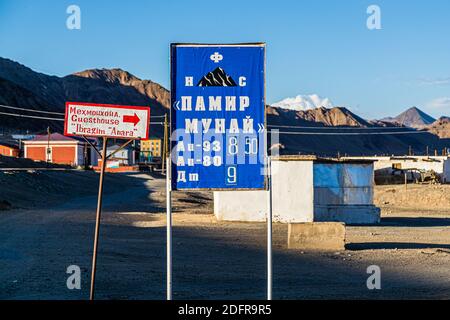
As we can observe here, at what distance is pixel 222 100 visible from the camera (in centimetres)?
825

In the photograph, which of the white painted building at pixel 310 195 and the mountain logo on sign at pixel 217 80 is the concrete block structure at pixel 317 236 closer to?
the white painted building at pixel 310 195

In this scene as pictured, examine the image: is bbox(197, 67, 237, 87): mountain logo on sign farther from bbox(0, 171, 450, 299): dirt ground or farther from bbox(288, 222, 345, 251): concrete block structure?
bbox(288, 222, 345, 251): concrete block structure

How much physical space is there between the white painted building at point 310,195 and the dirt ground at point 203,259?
0.97m

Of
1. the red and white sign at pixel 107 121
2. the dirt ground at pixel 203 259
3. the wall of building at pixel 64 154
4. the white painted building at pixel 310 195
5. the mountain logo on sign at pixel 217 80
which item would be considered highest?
the wall of building at pixel 64 154

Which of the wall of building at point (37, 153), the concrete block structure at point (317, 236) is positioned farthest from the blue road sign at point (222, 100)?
the wall of building at point (37, 153)

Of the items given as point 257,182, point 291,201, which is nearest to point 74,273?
point 257,182

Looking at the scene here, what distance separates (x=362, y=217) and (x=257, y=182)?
22.2 metres

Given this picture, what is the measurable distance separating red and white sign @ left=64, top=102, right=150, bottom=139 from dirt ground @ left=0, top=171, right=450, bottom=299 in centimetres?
336

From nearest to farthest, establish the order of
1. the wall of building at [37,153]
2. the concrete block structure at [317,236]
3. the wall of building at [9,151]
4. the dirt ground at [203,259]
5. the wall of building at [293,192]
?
Answer: the dirt ground at [203,259], the concrete block structure at [317,236], the wall of building at [293,192], the wall of building at [37,153], the wall of building at [9,151]

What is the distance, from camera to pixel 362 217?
A: 29.8 meters

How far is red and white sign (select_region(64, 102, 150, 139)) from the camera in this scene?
29.7 ft

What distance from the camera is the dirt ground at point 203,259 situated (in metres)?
12.2
